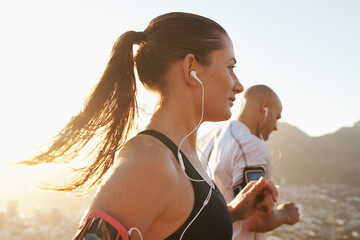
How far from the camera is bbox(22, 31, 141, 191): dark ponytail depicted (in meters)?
1.46

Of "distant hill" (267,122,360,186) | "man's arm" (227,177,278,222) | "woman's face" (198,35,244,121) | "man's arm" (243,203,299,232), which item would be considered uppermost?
"woman's face" (198,35,244,121)

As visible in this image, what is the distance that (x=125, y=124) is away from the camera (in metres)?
1.58

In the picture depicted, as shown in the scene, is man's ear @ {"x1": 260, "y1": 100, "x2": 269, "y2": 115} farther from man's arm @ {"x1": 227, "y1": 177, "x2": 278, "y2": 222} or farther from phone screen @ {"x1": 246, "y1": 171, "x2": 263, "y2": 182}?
man's arm @ {"x1": 227, "y1": 177, "x2": 278, "y2": 222}

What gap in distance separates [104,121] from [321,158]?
40113mm

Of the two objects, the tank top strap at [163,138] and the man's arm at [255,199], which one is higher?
the tank top strap at [163,138]

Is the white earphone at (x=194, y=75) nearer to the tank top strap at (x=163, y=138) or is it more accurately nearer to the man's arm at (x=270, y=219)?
the tank top strap at (x=163, y=138)

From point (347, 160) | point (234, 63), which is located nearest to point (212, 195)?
point (234, 63)

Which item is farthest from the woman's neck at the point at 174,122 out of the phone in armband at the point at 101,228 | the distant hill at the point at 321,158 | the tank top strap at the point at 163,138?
the distant hill at the point at 321,158

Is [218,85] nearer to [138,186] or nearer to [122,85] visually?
[122,85]

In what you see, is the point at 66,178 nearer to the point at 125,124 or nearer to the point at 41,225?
the point at 125,124

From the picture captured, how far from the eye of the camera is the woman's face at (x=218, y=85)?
155 cm

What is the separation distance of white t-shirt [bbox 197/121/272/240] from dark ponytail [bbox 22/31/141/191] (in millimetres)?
1023

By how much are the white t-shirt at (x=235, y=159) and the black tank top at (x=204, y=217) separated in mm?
1121

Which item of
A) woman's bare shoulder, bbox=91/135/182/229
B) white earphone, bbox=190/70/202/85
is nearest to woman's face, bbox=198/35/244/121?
white earphone, bbox=190/70/202/85
